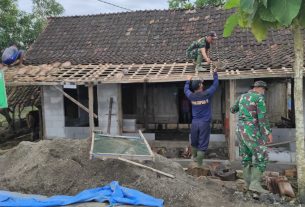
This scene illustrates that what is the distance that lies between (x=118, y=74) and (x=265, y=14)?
217 inches

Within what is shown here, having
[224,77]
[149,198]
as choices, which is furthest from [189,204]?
[224,77]

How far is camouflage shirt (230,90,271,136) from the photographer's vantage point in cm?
652

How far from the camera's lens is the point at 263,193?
6.49 metres

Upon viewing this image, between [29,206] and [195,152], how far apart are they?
13.5 feet

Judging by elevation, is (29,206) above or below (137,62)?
below

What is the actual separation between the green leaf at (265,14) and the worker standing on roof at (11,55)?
357 inches

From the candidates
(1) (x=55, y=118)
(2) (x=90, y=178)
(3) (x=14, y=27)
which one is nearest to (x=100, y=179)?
(2) (x=90, y=178)

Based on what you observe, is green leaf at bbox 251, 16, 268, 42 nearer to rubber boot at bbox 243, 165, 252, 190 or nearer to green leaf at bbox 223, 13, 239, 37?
green leaf at bbox 223, 13, 239, 37

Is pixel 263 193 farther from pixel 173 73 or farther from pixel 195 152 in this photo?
pixel 173 73

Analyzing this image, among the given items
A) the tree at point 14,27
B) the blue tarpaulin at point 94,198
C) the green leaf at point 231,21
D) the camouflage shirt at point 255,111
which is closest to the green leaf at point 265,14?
the green leaf at point 231,21

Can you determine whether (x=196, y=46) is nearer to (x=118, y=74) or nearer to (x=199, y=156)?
(x=118, y=74)

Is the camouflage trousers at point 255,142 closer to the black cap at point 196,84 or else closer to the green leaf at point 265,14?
the black cap at point 196,84

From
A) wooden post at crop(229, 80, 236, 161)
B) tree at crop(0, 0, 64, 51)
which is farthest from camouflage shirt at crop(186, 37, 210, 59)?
tree at crop(0, 0, 64, 51)

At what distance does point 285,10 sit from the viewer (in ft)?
17.4
